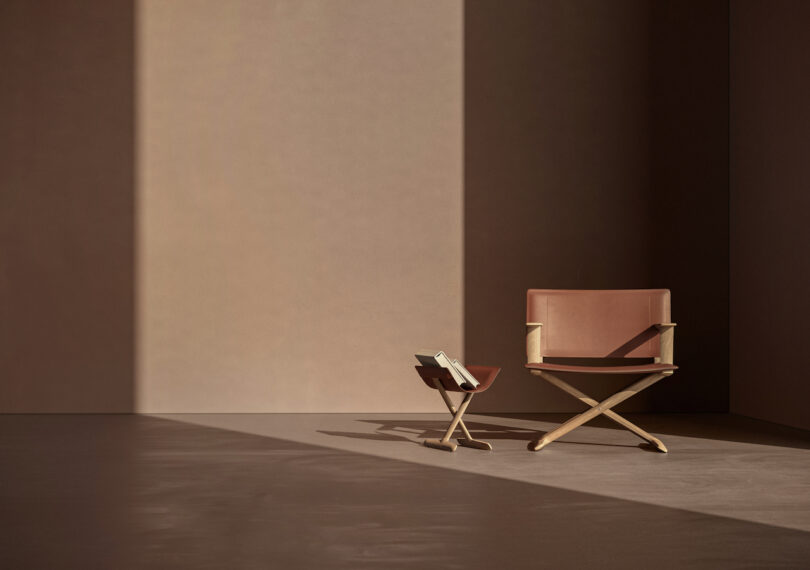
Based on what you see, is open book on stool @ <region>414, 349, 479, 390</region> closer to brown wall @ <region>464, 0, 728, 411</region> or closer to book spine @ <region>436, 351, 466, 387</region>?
book spine @ <region>436, 351, 466, 387</region>

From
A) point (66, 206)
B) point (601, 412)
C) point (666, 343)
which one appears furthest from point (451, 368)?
point (66, 206)

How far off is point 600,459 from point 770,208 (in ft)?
7.53

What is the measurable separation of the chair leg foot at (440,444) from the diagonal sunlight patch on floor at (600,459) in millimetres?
57

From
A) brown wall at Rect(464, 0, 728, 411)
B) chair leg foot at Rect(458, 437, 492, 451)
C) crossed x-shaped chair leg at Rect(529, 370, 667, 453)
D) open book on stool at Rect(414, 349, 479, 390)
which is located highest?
brown wall at Rect(464, 0, 728, 411)

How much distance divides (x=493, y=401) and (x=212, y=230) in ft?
7.18

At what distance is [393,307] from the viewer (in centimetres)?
518

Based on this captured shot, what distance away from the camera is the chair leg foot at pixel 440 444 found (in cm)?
375

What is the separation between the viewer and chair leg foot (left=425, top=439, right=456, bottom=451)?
12.3 ft

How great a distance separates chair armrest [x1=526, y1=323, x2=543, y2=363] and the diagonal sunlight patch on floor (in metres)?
0.44

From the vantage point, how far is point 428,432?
4.32 meters

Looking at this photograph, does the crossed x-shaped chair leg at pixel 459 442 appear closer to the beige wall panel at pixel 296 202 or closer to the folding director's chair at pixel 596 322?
the folding director's chair at pixel 596 322

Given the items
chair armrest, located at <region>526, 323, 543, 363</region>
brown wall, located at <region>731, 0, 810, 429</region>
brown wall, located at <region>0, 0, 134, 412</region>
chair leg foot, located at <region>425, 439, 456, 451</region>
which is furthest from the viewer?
brown wall, located at <region>0, 0, 134, 412</region>

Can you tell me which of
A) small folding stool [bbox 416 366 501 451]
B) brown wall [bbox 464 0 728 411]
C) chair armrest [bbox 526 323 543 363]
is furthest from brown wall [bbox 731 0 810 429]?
small folding stool [bbox 416 366 501 451]

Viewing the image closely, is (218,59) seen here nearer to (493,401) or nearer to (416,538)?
(493,401)
